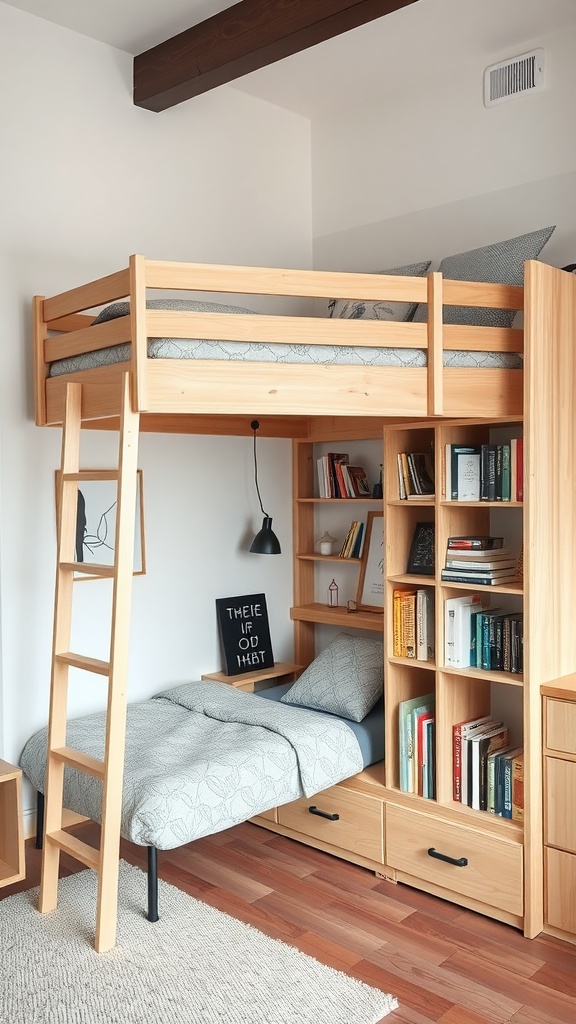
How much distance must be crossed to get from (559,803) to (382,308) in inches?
71.1

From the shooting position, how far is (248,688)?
12.8 ft

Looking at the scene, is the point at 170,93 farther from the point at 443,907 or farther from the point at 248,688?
the point at 443,907

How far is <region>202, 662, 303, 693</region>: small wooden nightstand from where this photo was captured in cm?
384

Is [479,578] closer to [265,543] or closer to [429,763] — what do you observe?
[429,763]

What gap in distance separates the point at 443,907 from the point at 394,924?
223 millimetres

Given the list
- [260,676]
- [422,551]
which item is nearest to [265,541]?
[260,676]

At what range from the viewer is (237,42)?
3117 millimetres

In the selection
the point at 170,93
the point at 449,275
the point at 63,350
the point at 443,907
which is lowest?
the point at 443,907

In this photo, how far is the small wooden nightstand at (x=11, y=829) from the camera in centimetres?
280

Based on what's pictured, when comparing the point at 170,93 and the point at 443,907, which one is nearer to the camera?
the point at 443,907

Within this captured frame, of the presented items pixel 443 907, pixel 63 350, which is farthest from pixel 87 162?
pixel 443 907

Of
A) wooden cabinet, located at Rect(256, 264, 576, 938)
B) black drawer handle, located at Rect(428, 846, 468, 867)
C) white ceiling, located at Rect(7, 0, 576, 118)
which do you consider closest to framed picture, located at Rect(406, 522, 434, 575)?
wooden cabinet, located at Rect(256, 264, 576, 938)

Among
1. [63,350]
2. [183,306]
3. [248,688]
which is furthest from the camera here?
[248,688]

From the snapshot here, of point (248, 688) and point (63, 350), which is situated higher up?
point (63, 350)
